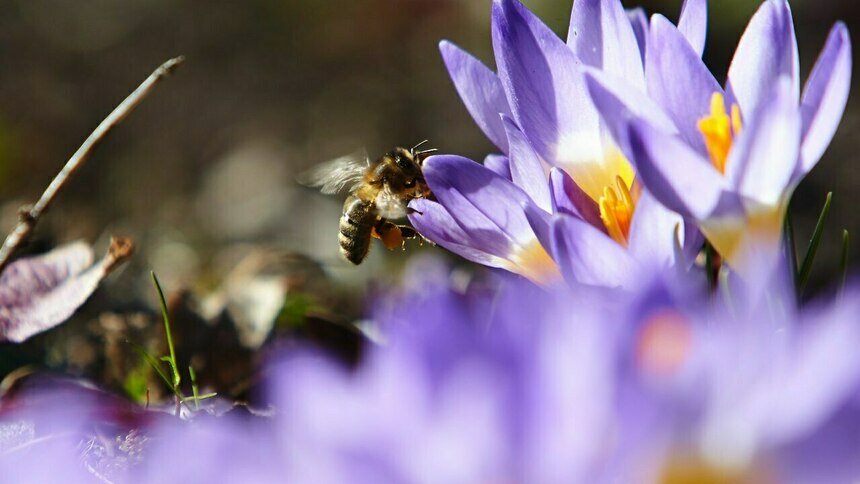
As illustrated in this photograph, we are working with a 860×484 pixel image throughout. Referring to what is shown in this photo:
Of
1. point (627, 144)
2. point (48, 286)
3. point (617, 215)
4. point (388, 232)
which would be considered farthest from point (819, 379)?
point (388, 232)

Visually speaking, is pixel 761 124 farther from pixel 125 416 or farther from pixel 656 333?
pixel 125 416

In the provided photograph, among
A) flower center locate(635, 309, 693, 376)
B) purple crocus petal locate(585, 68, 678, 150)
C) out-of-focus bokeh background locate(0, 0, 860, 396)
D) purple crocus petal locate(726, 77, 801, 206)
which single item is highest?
purple crocus petal locate(585, 68, 678, 150)

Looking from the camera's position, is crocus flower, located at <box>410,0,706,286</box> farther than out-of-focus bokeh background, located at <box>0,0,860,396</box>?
No

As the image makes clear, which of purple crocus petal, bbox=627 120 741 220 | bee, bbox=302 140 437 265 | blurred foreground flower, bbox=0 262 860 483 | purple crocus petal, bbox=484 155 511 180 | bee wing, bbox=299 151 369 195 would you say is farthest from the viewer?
bee wing, bbox=299 151 369 195

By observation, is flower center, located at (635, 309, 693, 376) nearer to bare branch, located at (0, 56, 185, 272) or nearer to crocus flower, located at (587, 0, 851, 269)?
crocus flower, located at (587, 0, 851, 269)

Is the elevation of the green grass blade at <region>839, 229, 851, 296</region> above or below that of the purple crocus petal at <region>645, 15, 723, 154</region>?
below

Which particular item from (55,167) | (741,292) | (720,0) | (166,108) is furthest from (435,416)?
(166,108)

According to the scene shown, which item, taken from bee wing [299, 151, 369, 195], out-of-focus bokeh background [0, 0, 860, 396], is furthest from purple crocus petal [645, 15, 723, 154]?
out-of-focus bokeh background [0, 0, 860, 396]
